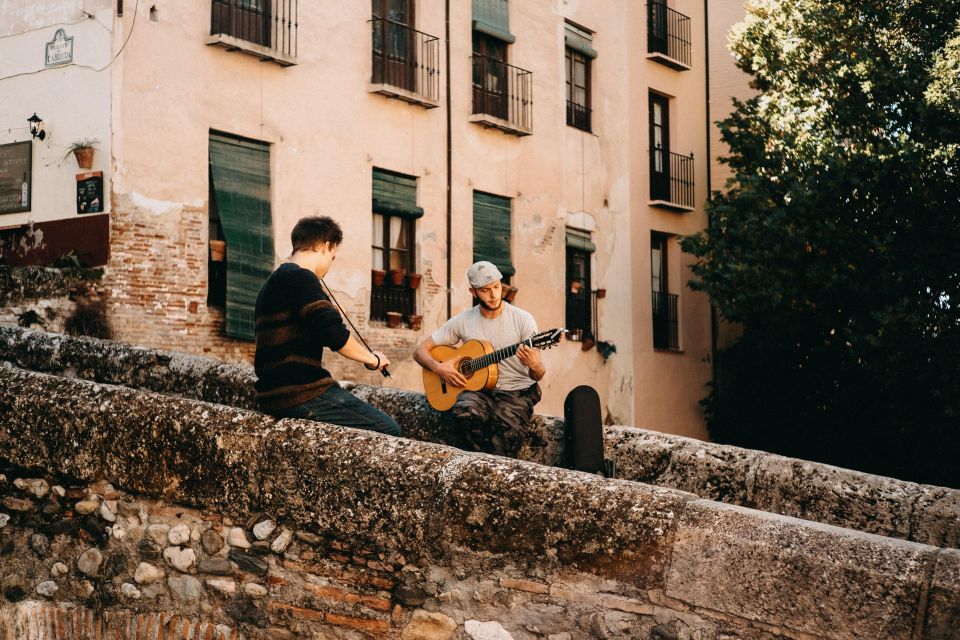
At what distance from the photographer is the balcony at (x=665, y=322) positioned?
74.1ft

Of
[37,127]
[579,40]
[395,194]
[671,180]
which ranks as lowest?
[395,194]

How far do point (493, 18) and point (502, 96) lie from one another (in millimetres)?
1220

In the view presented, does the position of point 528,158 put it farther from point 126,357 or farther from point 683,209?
point 126,357

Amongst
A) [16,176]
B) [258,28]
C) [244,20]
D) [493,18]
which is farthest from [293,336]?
[493,18]

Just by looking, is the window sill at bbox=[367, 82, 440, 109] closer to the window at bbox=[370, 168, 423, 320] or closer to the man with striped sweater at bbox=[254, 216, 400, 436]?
the window at bbox=[370, 168, 423, 320]

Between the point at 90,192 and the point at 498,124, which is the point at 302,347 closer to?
the point at 90,192

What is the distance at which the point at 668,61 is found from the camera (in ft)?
74.8

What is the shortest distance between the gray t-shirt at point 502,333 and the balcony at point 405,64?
29.3 feet

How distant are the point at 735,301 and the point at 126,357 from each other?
40.8ft

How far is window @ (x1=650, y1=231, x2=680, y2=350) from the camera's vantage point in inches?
890

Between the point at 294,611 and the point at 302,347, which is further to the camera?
the point at 302,347

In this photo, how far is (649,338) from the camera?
2206 cm

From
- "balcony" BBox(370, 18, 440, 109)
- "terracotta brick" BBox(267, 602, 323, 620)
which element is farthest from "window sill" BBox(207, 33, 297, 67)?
"terracotta brick" BBox(267, 602, 323, 620)

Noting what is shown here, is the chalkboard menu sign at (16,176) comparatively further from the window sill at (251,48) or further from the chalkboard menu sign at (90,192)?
the window sill at (251,48)
